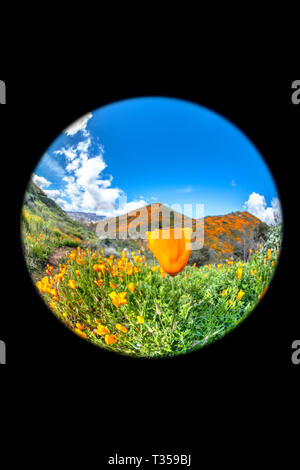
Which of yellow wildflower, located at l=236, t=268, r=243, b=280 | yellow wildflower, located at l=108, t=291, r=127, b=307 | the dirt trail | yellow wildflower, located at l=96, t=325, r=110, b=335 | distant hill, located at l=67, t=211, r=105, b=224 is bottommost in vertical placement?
yellow wildflower, located at l=96, t=325, r=110, b=335

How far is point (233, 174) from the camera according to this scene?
1.94 meters

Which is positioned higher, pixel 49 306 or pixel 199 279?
pixel 199 279

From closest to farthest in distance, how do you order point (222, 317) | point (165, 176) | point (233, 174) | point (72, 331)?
point (165, 176) → point (233, 174) → point (222, 317) → point (72, 331)

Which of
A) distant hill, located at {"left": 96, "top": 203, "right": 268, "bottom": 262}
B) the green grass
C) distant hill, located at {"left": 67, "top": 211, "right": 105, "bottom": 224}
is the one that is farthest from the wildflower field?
distant hill, located at {"left": 67, "top": 211, "right": 105, "bottom": 224}

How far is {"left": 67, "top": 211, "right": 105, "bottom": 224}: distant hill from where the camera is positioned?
1948 mm

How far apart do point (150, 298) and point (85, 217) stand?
2.62 feet

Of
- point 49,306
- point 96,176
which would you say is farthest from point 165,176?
point 49,306

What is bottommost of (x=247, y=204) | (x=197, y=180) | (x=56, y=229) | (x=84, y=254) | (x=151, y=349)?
(x=151, y=349)

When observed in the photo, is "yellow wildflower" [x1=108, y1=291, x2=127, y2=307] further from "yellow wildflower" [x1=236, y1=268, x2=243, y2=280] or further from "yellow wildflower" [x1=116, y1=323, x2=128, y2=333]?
"yellow wildflower" [x1=236, y1=268, x2=243, y2=280]

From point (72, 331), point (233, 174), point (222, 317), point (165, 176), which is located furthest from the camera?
point (72, 331)

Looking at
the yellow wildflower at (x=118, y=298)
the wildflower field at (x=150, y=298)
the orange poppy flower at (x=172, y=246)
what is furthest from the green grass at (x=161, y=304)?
the orange poppy flower at (x=172, y=246)

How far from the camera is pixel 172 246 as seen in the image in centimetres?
177

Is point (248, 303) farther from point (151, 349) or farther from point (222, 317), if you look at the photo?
point (151, 349)

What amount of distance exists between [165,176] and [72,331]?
59.7 inches
